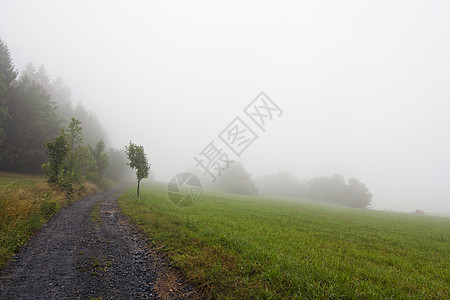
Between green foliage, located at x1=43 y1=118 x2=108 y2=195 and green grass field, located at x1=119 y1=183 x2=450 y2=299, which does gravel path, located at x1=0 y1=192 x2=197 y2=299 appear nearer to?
green grass field, located at x1=119 y1=183 x2=450 y2=299

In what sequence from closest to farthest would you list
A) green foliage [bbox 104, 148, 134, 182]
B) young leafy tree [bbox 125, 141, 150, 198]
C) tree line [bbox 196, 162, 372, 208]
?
young leafy tree [bbox 125, 141, 150, 198]
green foliage [bbox 104, 148, 134, 182]
tree line [bbox 196, 162, 372, 208]

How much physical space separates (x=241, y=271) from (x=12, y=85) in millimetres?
51253

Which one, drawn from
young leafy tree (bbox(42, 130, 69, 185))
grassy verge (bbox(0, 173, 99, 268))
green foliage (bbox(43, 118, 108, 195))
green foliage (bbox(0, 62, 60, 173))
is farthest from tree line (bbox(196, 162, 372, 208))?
grassy verge (bbox(0, 173, 99, 268))

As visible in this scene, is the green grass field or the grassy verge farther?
the grassy verge

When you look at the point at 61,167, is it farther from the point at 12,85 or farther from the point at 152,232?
the point at 12,85

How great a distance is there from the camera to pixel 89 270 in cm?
671

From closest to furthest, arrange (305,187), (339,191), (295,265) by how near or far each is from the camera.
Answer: (295,265)
(339,191)
(305,187)

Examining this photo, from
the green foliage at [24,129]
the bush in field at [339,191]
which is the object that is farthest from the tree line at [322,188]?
the green foliage at [24,129]

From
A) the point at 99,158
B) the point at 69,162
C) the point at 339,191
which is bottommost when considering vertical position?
the point at 339,191

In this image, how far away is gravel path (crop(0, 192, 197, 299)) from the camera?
17.8 ft

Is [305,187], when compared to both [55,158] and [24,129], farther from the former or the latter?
[24,129]

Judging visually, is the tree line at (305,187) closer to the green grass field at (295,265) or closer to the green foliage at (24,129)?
the green foliage at (24,129)

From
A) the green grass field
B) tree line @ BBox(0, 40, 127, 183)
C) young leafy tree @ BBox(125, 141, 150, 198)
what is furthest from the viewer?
tree line @ BBox(0, 40, 127, 183)

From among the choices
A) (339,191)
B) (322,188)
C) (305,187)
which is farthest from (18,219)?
(305,187)
